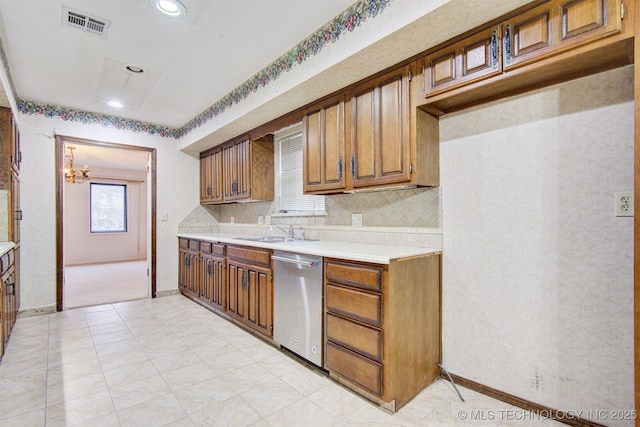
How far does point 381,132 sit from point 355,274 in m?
1.01

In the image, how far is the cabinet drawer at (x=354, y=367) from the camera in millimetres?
1861

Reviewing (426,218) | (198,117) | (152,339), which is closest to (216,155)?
(198,117)

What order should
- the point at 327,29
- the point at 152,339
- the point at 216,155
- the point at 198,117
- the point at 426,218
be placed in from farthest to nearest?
the point at 216,155 → the point at 198,117 → the point at 152,339 → the point at 426,218 → the point at 327,29

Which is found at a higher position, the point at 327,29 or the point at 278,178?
the point at 327,29

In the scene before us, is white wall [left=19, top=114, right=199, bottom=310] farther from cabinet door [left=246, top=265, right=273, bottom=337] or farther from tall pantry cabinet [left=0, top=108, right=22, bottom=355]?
cabinet door [left=246, top=265, right=273, bottom=337]

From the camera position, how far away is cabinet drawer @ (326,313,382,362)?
73.5 inches

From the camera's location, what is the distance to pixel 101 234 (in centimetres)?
788

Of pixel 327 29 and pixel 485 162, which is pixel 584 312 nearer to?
pixel 485 162

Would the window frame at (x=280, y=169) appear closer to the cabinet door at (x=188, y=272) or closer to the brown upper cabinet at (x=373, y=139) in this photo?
the brown upper cabinet at (x=373, y=139)

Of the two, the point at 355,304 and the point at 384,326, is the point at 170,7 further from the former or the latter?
the point at 384,326

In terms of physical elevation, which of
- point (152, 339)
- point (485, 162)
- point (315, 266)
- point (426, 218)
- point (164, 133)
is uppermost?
point (164, 133)

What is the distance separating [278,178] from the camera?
12.8 ft

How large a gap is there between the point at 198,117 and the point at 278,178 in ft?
4.45

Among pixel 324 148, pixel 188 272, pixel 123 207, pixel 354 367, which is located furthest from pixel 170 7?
pixel 123 207
